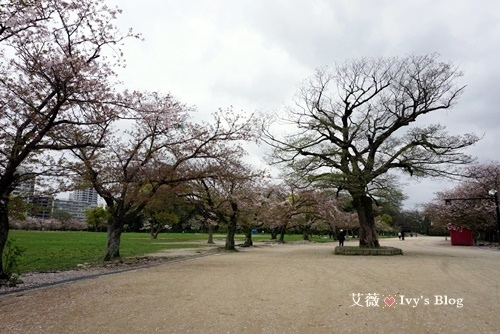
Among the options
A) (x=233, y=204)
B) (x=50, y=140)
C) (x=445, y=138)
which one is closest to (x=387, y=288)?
(x=50, y=140)

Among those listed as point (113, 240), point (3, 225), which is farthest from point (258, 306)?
point (113, 240)

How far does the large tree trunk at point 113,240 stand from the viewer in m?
13.1

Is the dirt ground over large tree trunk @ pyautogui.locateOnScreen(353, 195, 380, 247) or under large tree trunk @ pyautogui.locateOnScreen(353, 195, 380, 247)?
under

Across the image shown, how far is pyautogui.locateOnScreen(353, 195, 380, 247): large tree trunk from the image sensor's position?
1788 centimetres

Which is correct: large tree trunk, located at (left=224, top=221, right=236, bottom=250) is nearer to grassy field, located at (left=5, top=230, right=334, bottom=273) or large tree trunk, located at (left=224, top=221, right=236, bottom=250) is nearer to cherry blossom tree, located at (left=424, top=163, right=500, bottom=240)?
grassy field, located at (left=5, top=230, right=334, bottom=273)

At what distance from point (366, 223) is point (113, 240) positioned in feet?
43.5

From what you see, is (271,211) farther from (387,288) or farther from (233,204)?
(387,288)

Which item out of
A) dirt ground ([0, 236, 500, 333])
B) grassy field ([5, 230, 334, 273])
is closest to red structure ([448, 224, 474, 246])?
grassy field ([5, 230, 334, 273])

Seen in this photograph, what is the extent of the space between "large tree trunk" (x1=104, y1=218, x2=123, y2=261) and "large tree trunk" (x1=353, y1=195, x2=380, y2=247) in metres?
12.5

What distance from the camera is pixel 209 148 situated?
42.4 feet

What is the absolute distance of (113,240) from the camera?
13289 millimetres

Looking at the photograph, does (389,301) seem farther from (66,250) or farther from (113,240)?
(66,250)

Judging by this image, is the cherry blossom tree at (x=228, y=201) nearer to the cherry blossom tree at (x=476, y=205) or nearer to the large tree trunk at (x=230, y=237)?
the large tree trunk at (x=230, y=237)

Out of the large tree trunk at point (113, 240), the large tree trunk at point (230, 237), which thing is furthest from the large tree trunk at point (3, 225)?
the large tree trunk at point (230, 237)
